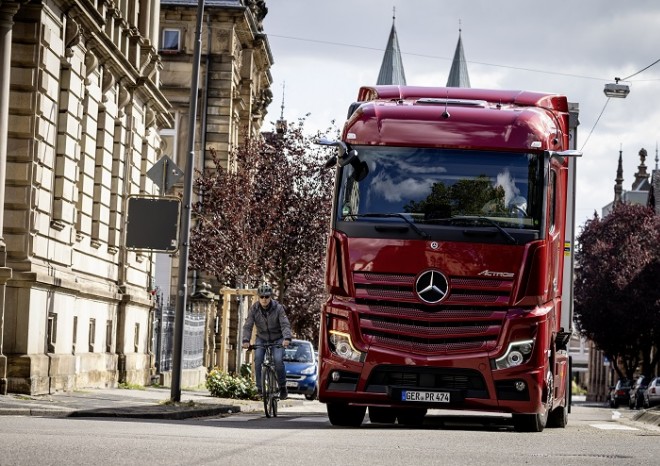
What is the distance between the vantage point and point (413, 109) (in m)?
17.4

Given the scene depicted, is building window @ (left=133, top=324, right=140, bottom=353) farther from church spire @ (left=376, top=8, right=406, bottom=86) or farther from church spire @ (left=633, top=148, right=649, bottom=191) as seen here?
church spire @ (left=633, top=148, right=649, bottom=191)

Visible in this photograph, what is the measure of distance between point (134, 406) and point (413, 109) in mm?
6831

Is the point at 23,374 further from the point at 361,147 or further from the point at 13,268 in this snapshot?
the point at 361,147

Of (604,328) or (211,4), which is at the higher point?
(211,4)

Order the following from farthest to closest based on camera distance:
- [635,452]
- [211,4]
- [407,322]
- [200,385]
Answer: [211,4]
[200,385]
[407,322]
[635,452]

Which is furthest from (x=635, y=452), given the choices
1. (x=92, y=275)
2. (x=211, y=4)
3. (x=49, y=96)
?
(x=211, y=4)

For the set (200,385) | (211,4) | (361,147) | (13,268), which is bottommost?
(200,385)

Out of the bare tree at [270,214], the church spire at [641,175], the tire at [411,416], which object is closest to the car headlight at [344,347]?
the tire at [411,416]

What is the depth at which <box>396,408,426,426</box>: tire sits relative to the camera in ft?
66.7

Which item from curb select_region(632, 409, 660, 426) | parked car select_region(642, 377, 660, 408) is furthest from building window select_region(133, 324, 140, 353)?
parked car select_region(642, 377, 660, 408)

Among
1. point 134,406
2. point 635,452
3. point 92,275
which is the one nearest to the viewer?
point 635,452

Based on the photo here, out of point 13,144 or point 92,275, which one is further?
point 92,275

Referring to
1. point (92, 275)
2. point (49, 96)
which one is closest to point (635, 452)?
point (49, 96)

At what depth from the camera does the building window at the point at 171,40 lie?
55.8m
